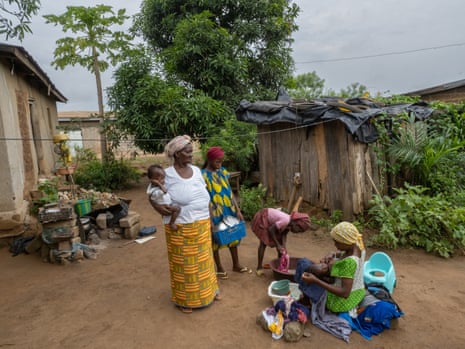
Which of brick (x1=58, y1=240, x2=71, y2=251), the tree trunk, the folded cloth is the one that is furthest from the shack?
the tree trunk

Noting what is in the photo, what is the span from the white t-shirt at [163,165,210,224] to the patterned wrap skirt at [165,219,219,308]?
0.07 m

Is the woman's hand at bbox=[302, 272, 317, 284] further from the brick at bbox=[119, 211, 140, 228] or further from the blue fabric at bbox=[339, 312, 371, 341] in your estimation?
the brick at bbox=[119, 211, 140, 228]

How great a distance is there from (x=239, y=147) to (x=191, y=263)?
5017mm

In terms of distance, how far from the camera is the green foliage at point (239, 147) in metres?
7.42

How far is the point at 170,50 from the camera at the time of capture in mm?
10023

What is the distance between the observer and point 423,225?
4.52 metres

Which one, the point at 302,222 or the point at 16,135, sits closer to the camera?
the point at 302,222

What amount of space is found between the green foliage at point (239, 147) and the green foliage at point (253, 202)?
3.63ft

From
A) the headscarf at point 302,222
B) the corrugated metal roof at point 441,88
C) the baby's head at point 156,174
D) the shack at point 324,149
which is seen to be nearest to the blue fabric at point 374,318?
the headscarf at point 302,222

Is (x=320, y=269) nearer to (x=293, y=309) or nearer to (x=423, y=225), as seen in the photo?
(x=293, y=309)

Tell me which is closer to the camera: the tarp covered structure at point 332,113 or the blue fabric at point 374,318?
the blue fabric at point 374,318

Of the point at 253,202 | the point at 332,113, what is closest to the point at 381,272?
the point at 332,113

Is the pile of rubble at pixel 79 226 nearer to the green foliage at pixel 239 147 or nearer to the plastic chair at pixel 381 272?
the green foliage at pixel 239 147

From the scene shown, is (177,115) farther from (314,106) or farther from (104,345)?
(104,345)
